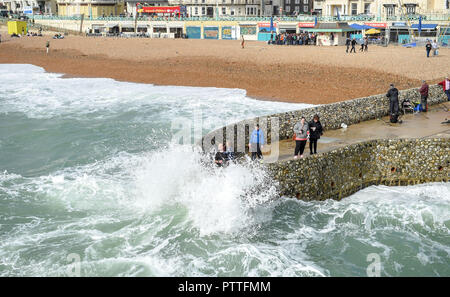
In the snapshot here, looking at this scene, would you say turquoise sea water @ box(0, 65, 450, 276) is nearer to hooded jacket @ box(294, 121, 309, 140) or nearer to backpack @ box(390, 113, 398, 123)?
hooded jacket @ box(294, 121, 309, 140)

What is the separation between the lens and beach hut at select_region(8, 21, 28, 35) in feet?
263

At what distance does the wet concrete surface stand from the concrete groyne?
20.8 inches

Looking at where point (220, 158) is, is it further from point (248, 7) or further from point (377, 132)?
point (248, 7)

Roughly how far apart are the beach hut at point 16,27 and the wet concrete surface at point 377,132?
72150 millimetres

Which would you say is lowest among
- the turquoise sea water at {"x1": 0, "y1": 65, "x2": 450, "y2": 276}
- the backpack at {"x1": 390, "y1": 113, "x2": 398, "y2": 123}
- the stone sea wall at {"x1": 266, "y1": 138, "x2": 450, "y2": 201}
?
the turquoise sea water at {"x1": 0, "y1": 65, "x2": 450, "y2": 276}

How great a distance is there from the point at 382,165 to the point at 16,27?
75.1m

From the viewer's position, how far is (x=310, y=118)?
18.6 meters

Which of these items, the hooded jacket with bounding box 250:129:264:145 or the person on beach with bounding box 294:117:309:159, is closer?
the hooded jacket with bounding box 250:129:264:145

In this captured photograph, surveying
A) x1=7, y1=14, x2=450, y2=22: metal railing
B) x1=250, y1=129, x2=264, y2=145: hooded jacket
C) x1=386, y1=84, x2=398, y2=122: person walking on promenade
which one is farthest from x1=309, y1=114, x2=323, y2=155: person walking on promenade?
x1=7, y1=14, x2=450, y2=22: metal railing

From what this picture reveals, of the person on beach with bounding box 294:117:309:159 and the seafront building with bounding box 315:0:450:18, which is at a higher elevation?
the seafront building with bounding box 315:0:450:18

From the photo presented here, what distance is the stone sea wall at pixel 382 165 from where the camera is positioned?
53.5ft

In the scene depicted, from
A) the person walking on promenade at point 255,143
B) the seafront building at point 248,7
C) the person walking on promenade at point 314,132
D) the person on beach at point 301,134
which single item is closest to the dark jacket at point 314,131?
the person walking on promenade at point 314,132

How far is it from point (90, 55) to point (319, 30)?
81.7 feet

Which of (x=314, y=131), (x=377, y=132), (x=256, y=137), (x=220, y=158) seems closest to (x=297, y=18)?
(x=377, y=132)
